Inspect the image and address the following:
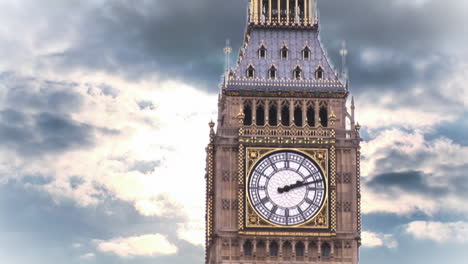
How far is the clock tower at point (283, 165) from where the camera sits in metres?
83.8

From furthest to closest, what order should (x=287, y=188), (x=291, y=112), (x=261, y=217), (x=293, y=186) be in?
(x=291, y=112) < (x=293, y=186) < (x=287, y=188) < (x=261, y=217)

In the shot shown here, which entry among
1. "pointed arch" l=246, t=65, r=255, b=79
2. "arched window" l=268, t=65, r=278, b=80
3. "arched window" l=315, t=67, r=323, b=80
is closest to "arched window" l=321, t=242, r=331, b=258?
"arched window" l=315, t=67, r=323, b=80

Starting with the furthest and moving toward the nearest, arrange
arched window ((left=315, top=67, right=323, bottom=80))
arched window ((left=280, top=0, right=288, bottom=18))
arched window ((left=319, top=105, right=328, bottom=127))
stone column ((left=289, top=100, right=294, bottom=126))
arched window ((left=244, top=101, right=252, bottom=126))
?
1. arched window ((left=280, top=0, right=288, bottom=18))
2. arched window ((left=315, top=67, right=323, bottom=80))
3. arched window ((left=319, top=105, right=328, bottom=127))
4. arched window ((left=244, top=101, right=252, bottom=126))
5. stone column ((left=289, top=100, right=294, bottom=126))

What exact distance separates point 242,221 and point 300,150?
15.6ft

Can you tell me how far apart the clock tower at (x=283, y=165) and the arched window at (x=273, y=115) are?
5 cm

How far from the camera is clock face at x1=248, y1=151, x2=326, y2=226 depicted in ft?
276

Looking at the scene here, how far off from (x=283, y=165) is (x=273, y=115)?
3.33m

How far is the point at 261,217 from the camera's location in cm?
8394

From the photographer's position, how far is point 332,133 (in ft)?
280

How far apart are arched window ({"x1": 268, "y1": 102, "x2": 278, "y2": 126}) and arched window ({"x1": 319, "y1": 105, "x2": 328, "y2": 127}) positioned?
228 cm

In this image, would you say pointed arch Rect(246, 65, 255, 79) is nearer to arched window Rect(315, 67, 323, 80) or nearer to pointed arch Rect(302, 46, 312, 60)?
pointed arch Rect(302, 46, 312, 60)

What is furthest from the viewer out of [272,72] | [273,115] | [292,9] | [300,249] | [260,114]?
[292,9]

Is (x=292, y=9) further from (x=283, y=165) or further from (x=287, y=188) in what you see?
(x=287, y=188)


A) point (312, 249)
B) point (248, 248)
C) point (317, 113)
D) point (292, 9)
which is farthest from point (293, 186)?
point (292, 9)
